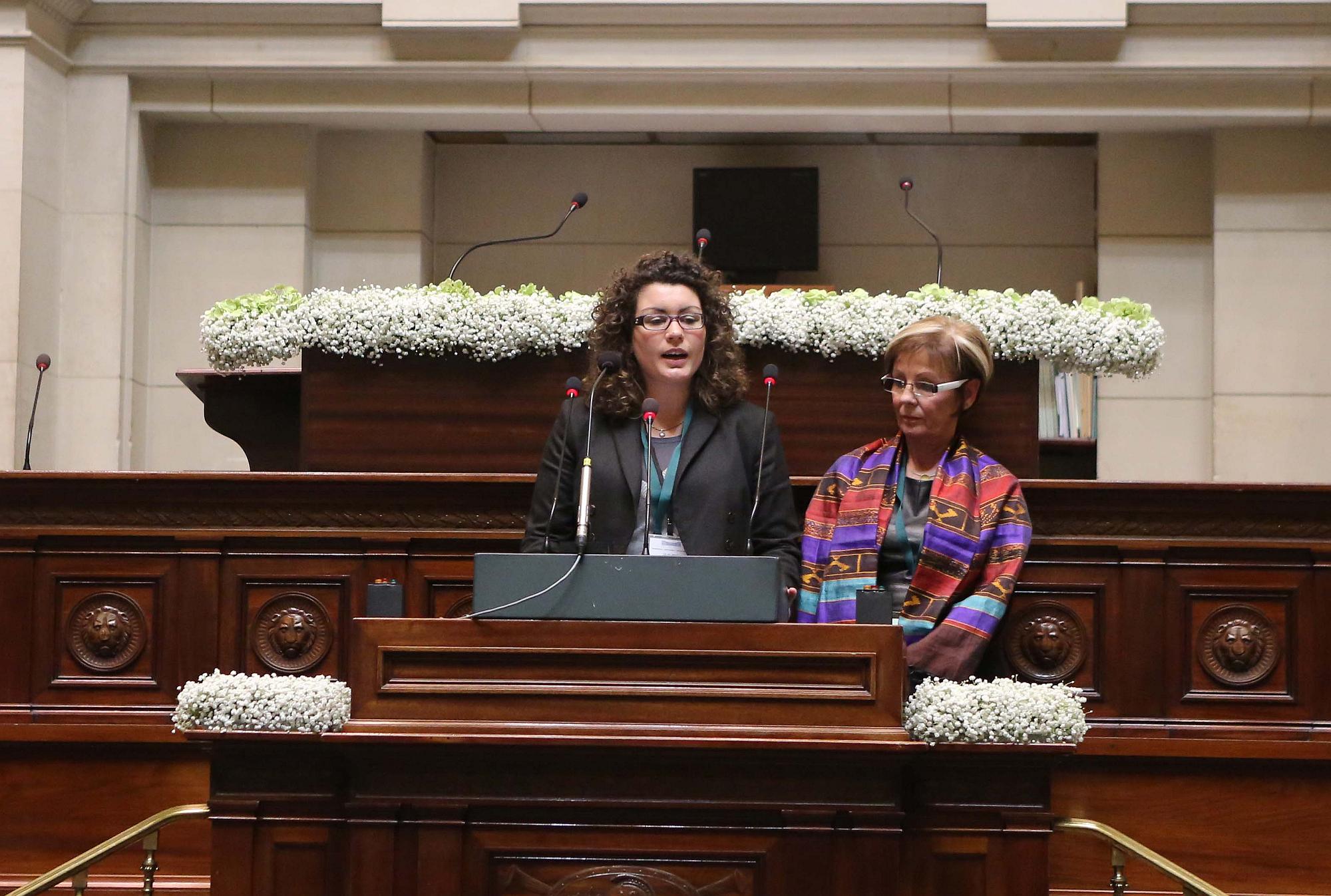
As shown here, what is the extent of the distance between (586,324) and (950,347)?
1.07 m

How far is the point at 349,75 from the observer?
7.02m

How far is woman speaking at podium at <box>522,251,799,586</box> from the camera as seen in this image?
3.47 meters

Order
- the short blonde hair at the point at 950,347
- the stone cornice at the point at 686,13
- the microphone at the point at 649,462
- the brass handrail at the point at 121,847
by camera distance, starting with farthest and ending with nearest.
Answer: the stone cornice at the point at 686,13 < the short blonde hair at the point at 950,347 < the microphone at the point at 649,462 < the brass handrail at the point at 121,847

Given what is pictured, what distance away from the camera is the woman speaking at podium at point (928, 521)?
3355mm

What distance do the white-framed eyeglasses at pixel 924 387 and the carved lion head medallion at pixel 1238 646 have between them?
1028 mm

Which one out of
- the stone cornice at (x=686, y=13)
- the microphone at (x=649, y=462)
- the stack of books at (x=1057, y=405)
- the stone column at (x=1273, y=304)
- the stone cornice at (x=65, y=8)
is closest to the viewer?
the microphone at (x=649, y=462)

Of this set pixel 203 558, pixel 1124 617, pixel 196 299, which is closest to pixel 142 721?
pixel 203 558

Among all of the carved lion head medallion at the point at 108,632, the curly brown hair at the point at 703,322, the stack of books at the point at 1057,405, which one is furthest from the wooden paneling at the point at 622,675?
the stack of books at the point at 1057,405

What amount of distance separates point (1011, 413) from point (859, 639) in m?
1.65

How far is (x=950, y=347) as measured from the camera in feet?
11.7

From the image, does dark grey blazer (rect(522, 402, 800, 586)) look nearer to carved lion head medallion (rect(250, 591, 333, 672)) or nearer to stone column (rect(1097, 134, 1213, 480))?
carved lion head medallion (rect(250, 591, 333, 672))

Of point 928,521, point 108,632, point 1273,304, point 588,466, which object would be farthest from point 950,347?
point 1273,304

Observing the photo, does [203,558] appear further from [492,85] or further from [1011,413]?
[492,85]

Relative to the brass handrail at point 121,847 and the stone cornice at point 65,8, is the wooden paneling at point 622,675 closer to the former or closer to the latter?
the brass handrail at point 121,847
